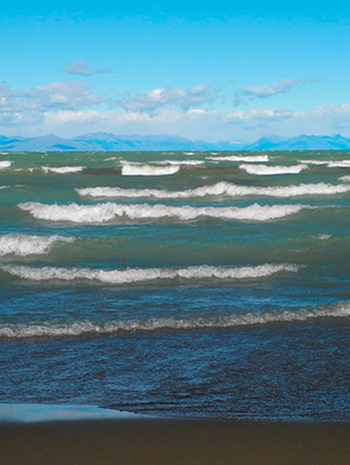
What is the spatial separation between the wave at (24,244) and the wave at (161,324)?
17.6 ft

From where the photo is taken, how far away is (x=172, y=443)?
354 centimetres

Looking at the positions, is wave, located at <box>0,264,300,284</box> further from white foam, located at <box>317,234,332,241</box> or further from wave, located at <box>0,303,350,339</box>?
white foam, located at <box>317,234,332,241</box>

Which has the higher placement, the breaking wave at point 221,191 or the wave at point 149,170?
the wave at point 149,170

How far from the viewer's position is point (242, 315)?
6898 millimetres

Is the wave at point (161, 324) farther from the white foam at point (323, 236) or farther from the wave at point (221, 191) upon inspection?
the wave at point (221, 191)

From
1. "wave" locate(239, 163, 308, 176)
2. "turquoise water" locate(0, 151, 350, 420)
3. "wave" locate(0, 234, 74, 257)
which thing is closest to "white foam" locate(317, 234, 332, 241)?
"turquoise water" locate(0, 151, 350, 420)

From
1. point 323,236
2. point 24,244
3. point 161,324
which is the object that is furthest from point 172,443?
point 323,236

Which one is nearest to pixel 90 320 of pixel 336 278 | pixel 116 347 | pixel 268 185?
pixel 116 347

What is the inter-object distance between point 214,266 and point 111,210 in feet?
26.7

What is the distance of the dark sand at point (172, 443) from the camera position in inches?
130

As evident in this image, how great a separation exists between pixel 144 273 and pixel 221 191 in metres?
15.3

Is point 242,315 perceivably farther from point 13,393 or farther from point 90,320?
point 13,393

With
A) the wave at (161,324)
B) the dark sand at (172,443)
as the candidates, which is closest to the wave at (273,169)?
the wave at (161,324)

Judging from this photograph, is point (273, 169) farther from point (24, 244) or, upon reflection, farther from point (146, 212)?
point (24, 244)
